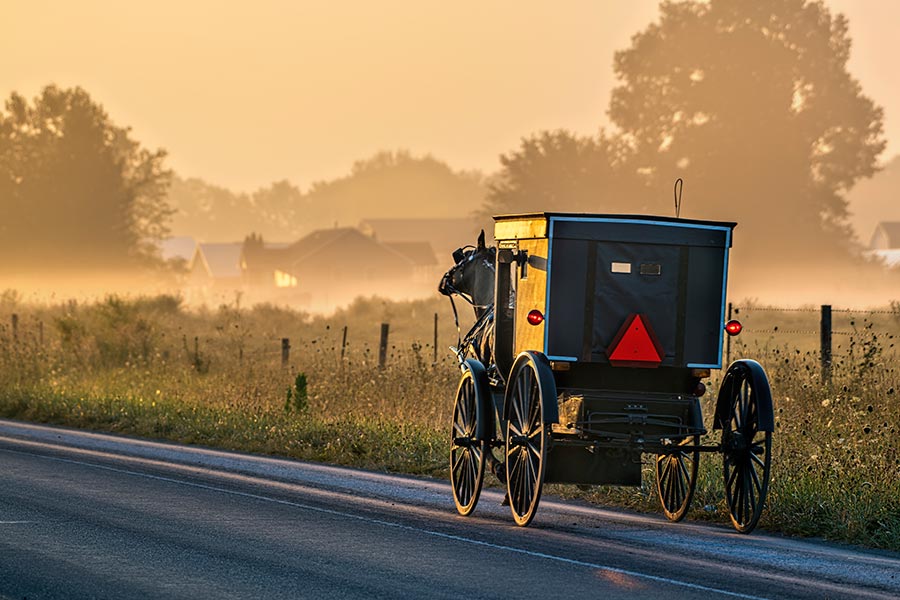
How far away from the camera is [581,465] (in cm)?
1250

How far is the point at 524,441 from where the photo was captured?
11992mm

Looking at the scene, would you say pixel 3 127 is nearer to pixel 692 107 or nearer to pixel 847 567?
pixel 692 107

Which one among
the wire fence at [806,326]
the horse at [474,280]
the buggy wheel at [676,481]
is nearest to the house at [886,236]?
the wire fence at [806,326]

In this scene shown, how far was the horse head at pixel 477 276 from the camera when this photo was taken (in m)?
14.7

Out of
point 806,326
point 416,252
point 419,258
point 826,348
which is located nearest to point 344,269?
point 419,258

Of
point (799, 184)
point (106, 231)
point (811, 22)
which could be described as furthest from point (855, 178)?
point (106, 231)

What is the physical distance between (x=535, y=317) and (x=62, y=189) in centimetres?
7982

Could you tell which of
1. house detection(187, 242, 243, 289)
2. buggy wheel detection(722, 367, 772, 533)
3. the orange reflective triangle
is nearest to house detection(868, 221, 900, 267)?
house detection(187, 242, 243, 289)

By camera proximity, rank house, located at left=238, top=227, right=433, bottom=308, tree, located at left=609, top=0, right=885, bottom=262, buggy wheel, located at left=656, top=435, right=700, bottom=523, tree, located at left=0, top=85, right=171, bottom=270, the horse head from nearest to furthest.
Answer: buggy wheel, located at left=656, top=435, right=700, bottom=523
the horse head
tree, located at left=609, top=0, right=885, bottom=262
tree, located at left=0, top=85, right=171, bottom=270
house, located at left=238, top=227, right=433, bottom=308

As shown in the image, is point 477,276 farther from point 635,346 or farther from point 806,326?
point 806,326

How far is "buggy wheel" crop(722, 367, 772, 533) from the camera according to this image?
11719mm

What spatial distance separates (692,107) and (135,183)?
36304 mm

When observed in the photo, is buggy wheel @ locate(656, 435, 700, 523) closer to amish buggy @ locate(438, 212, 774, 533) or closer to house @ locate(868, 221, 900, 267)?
amish buggy @ locate(438, 212, 774, 533)

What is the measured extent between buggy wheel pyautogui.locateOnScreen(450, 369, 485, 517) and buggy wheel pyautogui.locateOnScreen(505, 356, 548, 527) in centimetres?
48
